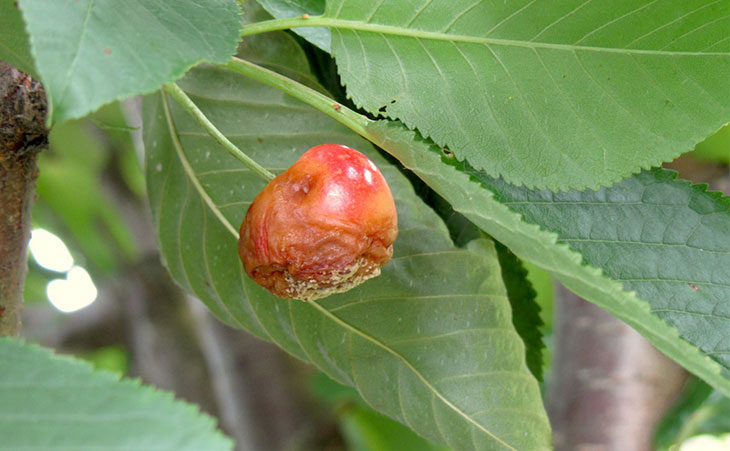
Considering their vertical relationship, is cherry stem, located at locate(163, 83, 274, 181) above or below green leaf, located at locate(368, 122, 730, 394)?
above

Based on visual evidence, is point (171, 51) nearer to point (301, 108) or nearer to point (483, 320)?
point (301, 108)

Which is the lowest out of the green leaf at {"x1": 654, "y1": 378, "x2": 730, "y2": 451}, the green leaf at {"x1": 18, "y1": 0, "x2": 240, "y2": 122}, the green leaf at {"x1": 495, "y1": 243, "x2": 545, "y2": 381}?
the green leaf at {"x1": 654, "y1": 378, "x2": 730, "y2": 451}

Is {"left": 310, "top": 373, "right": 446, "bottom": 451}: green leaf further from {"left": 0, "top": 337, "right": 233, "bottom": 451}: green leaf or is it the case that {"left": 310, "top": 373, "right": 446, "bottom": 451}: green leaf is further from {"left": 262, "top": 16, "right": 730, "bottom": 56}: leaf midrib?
{"left": 0, "top": 337, "right": 233, "bottom": 451}: green leaf


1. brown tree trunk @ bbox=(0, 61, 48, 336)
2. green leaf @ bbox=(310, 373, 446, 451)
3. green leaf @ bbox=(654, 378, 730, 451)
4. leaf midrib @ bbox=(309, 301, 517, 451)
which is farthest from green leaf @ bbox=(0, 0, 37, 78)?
green leaf @ bbox=(310, 373, 446, 451)

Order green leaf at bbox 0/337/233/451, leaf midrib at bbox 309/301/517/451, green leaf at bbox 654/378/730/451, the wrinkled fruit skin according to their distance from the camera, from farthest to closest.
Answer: green leaf at bbox 654/378/730/451
leaf midrib at bbox 309/301/517/451
the wrinkled fruit skin
green leaf at bbox 0/337/233/451

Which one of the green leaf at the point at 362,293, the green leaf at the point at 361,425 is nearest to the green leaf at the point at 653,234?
the green leaf at the point at 362,293

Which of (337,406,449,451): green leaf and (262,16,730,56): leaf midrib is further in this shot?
(337,406,449,451): green leaf

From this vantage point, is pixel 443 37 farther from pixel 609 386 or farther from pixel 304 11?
pixel 609 386
